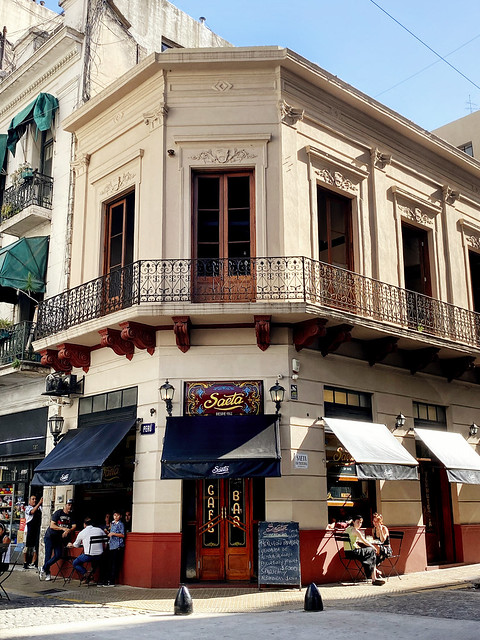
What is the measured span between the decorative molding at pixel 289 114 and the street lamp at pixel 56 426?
320 inches

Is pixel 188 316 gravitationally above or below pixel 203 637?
above

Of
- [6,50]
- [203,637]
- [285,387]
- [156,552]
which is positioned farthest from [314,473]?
[6,50]

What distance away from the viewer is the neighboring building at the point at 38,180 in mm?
16859

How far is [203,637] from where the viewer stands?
786 centimetres

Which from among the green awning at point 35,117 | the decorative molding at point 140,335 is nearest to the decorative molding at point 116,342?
the decorative molding at point 140,335

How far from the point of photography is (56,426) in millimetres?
15328

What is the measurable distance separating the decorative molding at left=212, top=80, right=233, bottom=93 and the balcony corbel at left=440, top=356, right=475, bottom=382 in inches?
322

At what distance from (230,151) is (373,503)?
7976mm

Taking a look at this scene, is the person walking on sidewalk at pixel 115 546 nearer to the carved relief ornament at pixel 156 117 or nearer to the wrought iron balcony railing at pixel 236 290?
the wrought iron balcony railing at pixel 236 290

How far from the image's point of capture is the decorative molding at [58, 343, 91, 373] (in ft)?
49.1

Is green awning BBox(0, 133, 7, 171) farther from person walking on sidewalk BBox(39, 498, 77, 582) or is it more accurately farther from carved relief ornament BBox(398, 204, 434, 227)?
carved relief ornament BBox(398, 204, 434, 227)

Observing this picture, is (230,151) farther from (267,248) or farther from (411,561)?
(411,561)

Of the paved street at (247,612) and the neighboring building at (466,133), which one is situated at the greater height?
the neighboring building at (466,133)

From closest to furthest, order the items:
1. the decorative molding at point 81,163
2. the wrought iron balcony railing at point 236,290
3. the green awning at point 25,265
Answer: the wrought iron balcony railing at point 236,290 < the decorative molding at point 81,163 < the green awning at point 25,265
